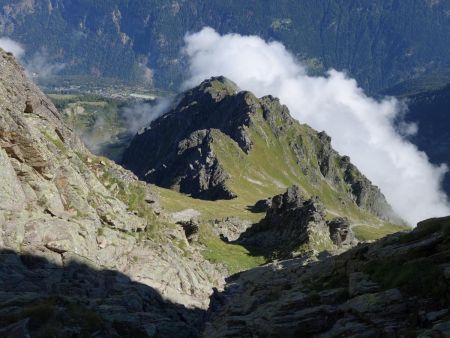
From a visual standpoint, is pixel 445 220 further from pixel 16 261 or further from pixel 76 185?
pixel 76 185

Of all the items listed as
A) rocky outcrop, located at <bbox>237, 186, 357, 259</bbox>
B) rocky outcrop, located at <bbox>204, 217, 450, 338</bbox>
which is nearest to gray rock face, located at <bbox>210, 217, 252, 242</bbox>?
rocky outcrop, located at <bbox>237, 186, 357, 259</bbox>

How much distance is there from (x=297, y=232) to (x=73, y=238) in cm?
6301

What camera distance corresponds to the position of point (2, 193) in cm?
4856

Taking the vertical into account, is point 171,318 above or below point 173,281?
below

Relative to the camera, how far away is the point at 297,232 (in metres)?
107

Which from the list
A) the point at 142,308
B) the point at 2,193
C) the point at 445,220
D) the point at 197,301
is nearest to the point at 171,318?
the point at 142,308

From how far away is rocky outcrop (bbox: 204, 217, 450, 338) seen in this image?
30188 millimetres

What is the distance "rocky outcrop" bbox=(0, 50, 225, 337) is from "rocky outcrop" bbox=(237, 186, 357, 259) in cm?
2782

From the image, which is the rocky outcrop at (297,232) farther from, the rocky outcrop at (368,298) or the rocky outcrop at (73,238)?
the rocky outcrop at (368,298)

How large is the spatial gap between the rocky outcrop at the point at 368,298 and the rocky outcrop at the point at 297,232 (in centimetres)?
4908

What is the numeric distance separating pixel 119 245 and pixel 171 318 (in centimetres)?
1441

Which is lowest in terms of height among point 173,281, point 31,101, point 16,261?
point 16,261

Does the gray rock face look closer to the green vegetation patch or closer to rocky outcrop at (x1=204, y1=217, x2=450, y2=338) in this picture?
the green vegetation patch

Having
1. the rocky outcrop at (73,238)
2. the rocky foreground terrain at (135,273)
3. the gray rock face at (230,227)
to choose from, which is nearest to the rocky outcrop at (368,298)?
the rocky foreground terrain at (135,273)
